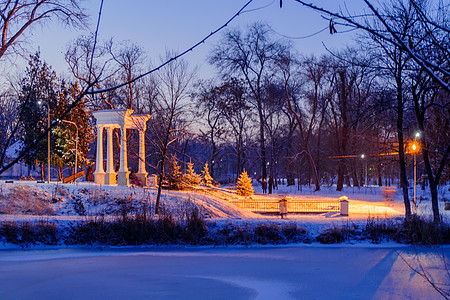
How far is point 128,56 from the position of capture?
28.0m

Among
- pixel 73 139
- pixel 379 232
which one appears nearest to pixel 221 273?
pixel 379 232

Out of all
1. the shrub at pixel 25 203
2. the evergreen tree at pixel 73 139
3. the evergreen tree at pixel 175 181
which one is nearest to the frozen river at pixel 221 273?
the shrub at pixel 25 203

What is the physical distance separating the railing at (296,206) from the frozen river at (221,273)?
29.2 feet

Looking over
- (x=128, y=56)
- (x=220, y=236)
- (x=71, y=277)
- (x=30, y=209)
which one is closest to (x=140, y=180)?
(x=128, y=56)

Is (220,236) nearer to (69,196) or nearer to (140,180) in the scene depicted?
(69,196)

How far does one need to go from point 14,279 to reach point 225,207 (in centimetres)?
1245

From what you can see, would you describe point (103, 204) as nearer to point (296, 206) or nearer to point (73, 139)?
point (296, 206)

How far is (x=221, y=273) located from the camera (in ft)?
31.3

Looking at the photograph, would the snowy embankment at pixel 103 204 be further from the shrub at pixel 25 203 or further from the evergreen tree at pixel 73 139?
the evergreen tree at pixel 73 139

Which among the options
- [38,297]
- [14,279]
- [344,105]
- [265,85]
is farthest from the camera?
[265,85]

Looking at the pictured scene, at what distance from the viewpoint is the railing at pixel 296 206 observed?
21.5m

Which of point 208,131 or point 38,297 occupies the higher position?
point 208,131

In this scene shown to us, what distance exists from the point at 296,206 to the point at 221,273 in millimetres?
13524

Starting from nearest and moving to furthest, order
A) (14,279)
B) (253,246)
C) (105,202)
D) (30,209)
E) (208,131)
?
(14,279) → (253,246) → (30,209) → (105,202) → (208,131)
